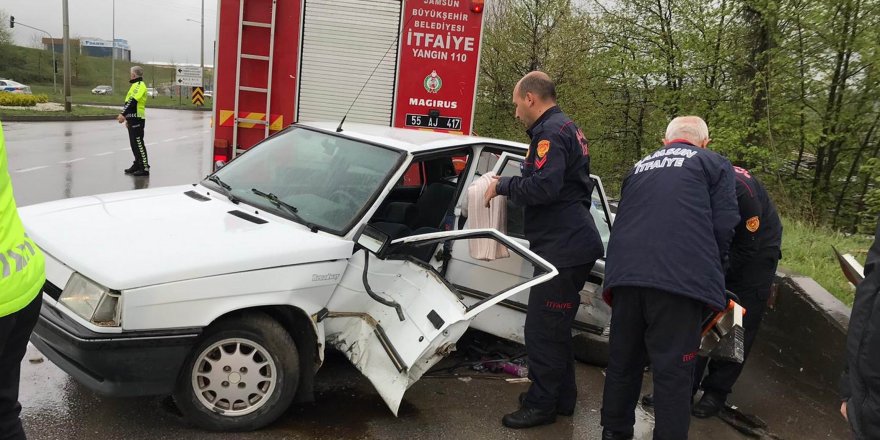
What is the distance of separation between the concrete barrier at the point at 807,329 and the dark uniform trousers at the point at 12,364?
4.22 m

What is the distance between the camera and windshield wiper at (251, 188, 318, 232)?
3.48 meters

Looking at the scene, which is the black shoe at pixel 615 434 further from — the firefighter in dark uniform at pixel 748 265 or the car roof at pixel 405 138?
the car roof at pixel 405 138

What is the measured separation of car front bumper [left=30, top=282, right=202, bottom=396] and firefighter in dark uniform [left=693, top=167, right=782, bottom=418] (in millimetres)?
3089

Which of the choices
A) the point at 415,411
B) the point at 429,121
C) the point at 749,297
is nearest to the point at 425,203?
the point at 415,411

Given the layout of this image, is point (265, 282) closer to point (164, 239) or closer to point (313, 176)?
point (164, 239)

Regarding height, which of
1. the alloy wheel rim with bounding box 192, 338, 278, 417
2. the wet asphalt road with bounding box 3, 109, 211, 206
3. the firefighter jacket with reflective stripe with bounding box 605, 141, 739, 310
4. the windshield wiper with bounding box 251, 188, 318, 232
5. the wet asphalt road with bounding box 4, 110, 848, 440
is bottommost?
the wet asphalt road with bounding box 3, 109, 211, 206

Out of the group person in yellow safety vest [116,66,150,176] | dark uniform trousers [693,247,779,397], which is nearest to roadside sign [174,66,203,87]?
person in yellow safety vest [116,66,150,176]

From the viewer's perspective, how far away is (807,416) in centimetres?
409

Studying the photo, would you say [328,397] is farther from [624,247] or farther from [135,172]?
[135,172]

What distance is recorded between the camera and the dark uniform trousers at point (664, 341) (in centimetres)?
Answer: 296

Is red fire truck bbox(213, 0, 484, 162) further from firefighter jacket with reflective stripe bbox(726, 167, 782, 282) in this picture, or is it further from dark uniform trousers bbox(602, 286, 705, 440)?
dark uniform trousers bbox(602, 286, 705, 440)

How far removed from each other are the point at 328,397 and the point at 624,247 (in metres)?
1.86

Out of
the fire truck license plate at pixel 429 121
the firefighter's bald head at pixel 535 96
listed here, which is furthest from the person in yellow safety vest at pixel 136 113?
the firefighter's bald head at pixel 535 96

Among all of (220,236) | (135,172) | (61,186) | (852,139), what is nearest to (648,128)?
(852,139)
